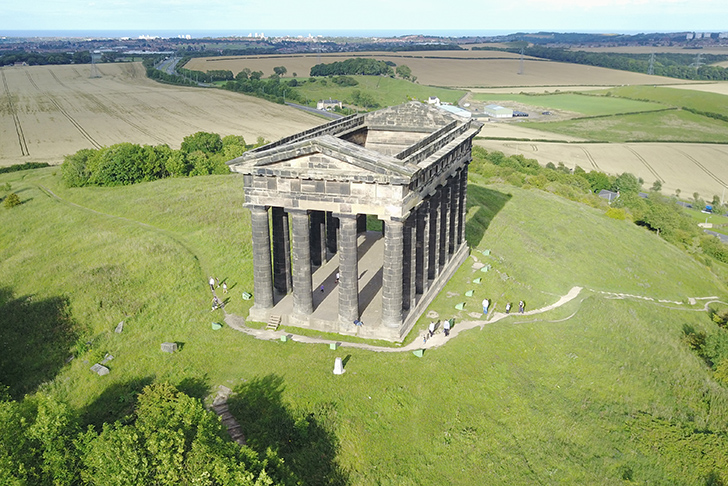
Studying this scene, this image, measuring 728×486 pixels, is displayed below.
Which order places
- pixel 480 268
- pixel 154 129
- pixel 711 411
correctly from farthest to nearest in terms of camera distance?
1. pixel 154 129
2. pixel 480 268
3. pixel 711 411

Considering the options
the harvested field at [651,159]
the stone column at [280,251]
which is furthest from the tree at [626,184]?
the stone column at [280,251]

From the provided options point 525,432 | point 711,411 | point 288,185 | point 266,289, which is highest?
point 288,185

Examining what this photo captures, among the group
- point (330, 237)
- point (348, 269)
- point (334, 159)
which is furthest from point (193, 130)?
point (334, 159)

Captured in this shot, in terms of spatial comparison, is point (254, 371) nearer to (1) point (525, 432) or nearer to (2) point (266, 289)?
(2) point (266, 289)

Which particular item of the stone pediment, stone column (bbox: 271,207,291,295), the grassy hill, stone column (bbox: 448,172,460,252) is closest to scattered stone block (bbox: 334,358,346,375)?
the grassy hill

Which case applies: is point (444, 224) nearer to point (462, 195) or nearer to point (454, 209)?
point (454, 209)

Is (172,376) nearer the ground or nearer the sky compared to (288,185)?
nearer the ground

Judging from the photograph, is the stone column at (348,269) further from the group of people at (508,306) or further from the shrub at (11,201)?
the shrub at (11,201)

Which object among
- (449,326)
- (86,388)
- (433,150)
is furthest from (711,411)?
(86,388)
